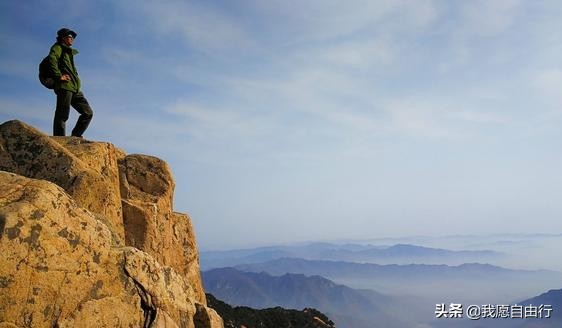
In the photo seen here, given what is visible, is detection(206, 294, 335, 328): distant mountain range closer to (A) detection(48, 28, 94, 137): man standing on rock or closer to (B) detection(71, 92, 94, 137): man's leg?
(B) detection(71, 92, 94, 137): man's leg

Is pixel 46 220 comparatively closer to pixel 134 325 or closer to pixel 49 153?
pixel 134 325

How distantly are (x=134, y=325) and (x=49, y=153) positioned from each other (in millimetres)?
6662

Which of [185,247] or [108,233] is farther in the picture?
[185,247]

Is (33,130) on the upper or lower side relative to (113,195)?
upper

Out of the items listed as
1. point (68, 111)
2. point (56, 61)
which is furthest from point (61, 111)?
point (56, 61)

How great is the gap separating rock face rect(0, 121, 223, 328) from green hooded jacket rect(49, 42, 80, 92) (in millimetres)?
2949

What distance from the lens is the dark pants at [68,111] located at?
18844 millimetres

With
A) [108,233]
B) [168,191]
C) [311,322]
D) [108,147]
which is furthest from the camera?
[311,322]

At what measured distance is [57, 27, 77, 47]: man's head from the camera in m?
18.2

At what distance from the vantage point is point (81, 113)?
2012 cm

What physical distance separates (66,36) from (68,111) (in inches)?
119

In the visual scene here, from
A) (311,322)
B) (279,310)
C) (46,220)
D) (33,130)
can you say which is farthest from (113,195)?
(279,310)

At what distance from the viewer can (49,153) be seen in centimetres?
1477

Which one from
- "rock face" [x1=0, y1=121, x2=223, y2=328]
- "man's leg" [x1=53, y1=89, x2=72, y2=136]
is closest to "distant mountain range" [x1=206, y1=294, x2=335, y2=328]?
"man's leg" [x1=53, y1=89, x2=72, y2=136]
